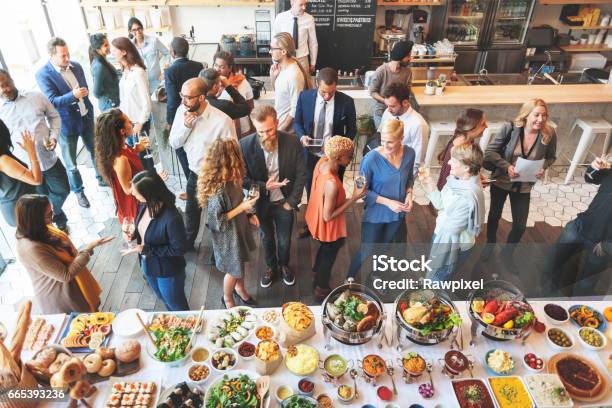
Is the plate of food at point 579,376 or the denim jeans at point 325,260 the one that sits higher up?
the plate of food at point 579,376

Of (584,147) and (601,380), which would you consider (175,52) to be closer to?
(601,380)

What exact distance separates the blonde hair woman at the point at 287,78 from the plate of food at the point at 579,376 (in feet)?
9.66

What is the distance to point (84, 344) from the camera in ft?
8.15

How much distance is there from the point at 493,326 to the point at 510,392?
0.32 meters

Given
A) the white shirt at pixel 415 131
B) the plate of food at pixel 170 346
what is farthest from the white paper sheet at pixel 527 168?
the plate of food at pixel 170 346

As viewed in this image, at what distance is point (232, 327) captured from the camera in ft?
8.48

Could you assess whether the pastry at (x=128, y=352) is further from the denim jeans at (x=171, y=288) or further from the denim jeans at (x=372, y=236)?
the denim jeans at (x=372, y=236)

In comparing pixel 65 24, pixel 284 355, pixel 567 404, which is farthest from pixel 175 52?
pixel 567 404

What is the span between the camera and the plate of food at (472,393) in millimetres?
2227

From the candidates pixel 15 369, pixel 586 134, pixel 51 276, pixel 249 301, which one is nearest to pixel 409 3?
pixel 586 134

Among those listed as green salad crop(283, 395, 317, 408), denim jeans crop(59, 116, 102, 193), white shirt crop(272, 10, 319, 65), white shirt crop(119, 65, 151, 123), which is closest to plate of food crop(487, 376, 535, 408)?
green salad crop(283, 395, 317, 408)

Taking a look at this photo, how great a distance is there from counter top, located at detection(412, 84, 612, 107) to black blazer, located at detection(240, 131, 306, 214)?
2239 mm

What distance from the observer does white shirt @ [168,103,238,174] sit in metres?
3.56

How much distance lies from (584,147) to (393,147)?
11.0ft
